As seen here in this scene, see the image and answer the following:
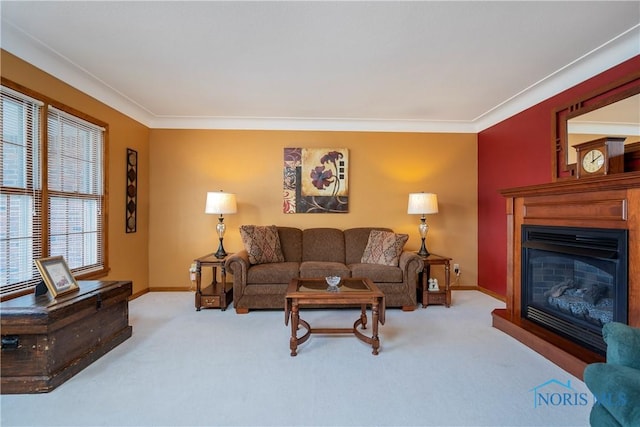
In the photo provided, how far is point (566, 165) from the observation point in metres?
2.75

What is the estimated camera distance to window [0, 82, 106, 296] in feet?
7.38

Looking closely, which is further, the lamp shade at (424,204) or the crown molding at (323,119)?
the lamp shade at (424,204)

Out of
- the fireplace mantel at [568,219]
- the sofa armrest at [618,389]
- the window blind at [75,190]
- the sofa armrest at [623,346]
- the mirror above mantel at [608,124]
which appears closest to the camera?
the sofa armrest at [618,389]

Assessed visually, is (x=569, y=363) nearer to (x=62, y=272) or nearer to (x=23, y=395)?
(x=23, y=395)

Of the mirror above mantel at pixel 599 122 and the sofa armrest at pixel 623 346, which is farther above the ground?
the mirror above mantel at pixel 599 122

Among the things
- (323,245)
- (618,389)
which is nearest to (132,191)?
(323,245)

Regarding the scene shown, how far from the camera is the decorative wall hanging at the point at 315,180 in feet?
13.6

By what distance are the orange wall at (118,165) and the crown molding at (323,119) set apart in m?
0.09

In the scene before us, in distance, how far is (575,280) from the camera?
2367mm

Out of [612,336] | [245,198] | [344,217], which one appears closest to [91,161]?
[245,198]

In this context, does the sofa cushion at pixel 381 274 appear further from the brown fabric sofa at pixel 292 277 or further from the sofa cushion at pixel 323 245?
the sofa cushion at pixel 323 245

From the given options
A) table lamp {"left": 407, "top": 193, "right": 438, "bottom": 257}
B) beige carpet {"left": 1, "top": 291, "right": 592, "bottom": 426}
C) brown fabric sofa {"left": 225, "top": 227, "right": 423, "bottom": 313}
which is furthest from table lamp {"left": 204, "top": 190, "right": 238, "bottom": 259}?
table lamp {"left": 407, "top": 193, "right": 438, "bottom": 257}

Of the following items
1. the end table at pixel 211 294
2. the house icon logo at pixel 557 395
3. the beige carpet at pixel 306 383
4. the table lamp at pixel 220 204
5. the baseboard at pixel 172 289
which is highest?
the table lamp at pixel 220 204

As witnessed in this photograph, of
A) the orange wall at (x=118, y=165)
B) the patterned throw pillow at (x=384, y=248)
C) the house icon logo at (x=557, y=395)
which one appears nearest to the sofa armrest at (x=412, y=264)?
the patterned throw pillow at (x=384, y=248)
